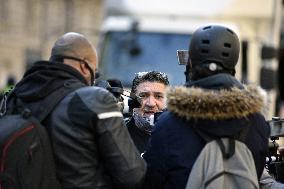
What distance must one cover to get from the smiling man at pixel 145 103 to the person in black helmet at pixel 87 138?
1.24 meters

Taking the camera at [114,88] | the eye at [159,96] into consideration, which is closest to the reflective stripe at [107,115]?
the camera at [114,88]

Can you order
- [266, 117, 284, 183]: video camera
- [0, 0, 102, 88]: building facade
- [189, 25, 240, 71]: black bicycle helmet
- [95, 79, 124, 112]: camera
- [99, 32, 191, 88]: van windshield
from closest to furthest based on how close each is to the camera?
[189, 25, 240, 71]: black bicycle helmet
[266, 117, 284, 183]: video camera
[95, 79, 124, 112]: camera
[99, 32, 191, 88]: van windshield
[0, 0, 102, 88]: building facade

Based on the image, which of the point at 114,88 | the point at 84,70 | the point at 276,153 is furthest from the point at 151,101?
the point at 84,70

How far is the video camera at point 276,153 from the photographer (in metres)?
4.12

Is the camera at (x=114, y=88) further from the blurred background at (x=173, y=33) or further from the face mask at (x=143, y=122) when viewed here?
the blurred background at (x=173, y=33)

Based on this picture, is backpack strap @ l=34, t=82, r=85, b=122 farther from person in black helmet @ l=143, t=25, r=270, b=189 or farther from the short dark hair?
the short dark hair

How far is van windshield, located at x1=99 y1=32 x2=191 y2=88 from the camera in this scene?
11.6 meters

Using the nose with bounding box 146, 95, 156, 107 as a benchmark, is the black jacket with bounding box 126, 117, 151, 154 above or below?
below

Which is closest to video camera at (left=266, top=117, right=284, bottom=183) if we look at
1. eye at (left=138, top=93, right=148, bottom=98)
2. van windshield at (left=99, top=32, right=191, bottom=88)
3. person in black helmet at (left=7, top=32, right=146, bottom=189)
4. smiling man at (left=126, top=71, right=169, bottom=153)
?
person in black helmet at (left=7, top=32, right=146, bottom=189)

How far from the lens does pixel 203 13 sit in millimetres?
12555

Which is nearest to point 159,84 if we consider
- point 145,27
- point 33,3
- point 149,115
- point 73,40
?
point 149,115

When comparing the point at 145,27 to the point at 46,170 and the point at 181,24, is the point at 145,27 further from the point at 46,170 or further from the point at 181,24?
the point at 46,170

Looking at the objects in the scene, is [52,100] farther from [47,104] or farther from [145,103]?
[145,103]

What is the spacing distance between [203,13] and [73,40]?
8.92m
